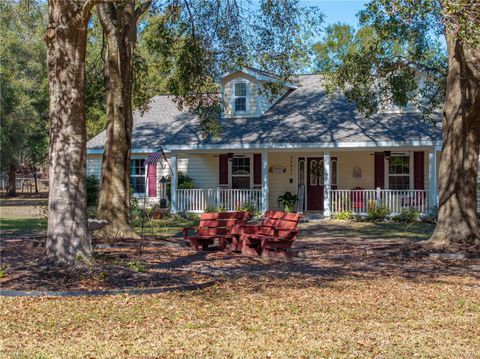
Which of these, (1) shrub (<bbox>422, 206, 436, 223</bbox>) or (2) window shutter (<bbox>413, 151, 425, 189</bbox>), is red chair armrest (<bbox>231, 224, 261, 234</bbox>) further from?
(2) window shutter (<bbox>413, 151, 425, 189</bbox>)

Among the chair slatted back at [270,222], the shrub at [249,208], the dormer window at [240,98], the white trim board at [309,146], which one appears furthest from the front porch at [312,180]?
the chair slatted back at [270,222]

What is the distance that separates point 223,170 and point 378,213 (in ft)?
22.1

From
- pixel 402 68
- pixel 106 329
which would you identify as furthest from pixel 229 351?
pixel 402 68

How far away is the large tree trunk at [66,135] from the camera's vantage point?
9.50m

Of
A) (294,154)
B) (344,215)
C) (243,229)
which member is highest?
(294,154)

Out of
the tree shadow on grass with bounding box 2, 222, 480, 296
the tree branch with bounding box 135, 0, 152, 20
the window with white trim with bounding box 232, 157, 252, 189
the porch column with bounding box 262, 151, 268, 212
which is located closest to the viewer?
the tree shadow on grass with bounding box 2, 222, 480, 296

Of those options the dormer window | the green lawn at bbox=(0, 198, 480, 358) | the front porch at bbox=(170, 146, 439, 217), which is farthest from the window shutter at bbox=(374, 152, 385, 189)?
the green lawn at bbox=(0, 198, 480, 358)

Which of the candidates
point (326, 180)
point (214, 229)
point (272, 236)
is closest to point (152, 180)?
point (326, 180)

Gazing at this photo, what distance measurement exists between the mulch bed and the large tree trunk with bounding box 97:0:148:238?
3.24 feet

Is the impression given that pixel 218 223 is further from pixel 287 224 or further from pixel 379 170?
pixel 379 170

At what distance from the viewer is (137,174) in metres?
27.3

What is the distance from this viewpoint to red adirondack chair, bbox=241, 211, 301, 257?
12625 mm

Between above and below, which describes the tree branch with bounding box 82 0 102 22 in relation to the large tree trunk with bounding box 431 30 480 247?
above

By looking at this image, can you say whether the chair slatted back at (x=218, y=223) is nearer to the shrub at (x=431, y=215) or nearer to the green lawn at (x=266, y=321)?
the green lawn at (x=266, y=321)
